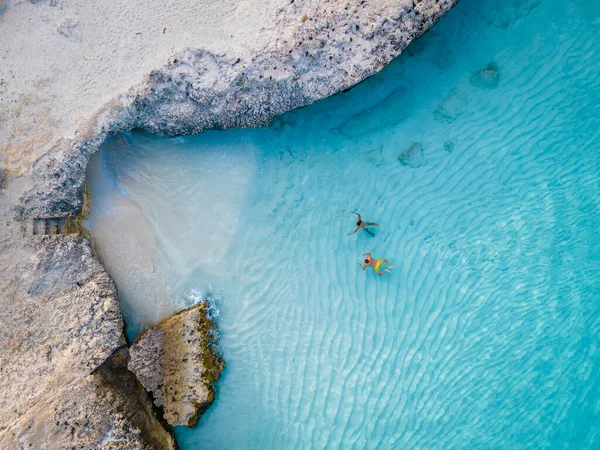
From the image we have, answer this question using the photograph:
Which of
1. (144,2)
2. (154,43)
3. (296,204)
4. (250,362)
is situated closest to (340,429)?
(250,362)

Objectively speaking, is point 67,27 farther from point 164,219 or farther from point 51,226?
point 164,219

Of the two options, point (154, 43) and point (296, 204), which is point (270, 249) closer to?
point (296, 204)

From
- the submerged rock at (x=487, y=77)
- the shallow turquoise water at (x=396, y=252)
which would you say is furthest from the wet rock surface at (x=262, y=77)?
the submerged rock at (x=487, y=77)

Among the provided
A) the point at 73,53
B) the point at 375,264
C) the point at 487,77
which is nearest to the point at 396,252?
the point at 375,264

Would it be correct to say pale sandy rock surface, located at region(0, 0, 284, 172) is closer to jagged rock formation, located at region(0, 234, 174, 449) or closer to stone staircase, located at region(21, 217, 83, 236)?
stone staircase, located at region(21, 217, 83, 236)

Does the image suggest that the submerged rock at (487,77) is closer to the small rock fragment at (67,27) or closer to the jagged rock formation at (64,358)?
the small rock fragment at (67,27)
